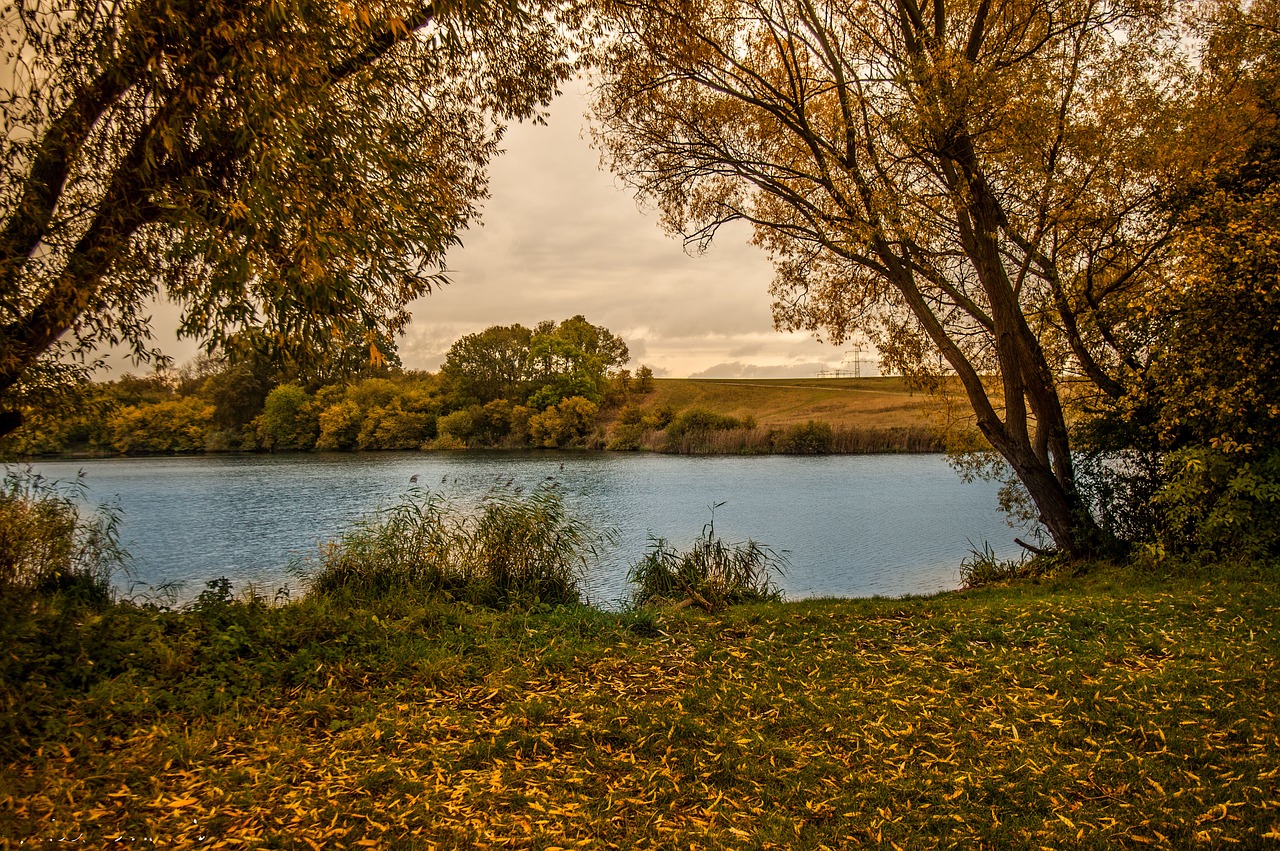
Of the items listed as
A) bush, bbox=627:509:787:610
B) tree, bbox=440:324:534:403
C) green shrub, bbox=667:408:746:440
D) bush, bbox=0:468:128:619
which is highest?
tree, bbox=440:324:534:403

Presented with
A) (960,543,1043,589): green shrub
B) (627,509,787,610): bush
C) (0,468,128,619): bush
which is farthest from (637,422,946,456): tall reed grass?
(0,468,128,619): bush

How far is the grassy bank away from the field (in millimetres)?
39447

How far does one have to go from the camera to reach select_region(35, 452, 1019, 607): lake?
13.6 meters

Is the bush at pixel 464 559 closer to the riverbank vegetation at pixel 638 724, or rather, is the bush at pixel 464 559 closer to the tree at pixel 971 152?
the riverbank vegetation at pixel 638 724

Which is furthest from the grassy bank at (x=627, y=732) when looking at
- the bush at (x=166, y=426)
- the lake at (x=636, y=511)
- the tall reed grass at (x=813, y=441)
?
the bush at (x=166, y=426)

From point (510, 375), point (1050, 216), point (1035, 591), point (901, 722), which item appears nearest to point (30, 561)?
point (901, 722)

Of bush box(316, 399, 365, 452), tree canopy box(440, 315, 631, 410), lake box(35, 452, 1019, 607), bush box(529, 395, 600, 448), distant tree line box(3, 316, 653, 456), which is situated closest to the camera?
lake box(35, 452, 1019, 607)

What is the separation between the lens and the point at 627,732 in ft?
15.6

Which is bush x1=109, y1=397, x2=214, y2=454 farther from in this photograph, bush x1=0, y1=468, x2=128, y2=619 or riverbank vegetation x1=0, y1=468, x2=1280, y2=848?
riverbank vegetation x1=0, y1=468, x2=1280, y2=848

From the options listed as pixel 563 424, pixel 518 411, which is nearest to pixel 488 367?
pixel 518 411

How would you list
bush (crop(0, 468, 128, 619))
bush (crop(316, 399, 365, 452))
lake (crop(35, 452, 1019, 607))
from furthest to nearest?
bush (crop(316, 399, 365, 452)), lake (crop(35, 452, 1019, 607)), bush (crop(0, 468, 128, 619))

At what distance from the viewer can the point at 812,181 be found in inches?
468

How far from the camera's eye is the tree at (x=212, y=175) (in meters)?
4.27

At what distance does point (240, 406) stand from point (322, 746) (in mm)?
55385
